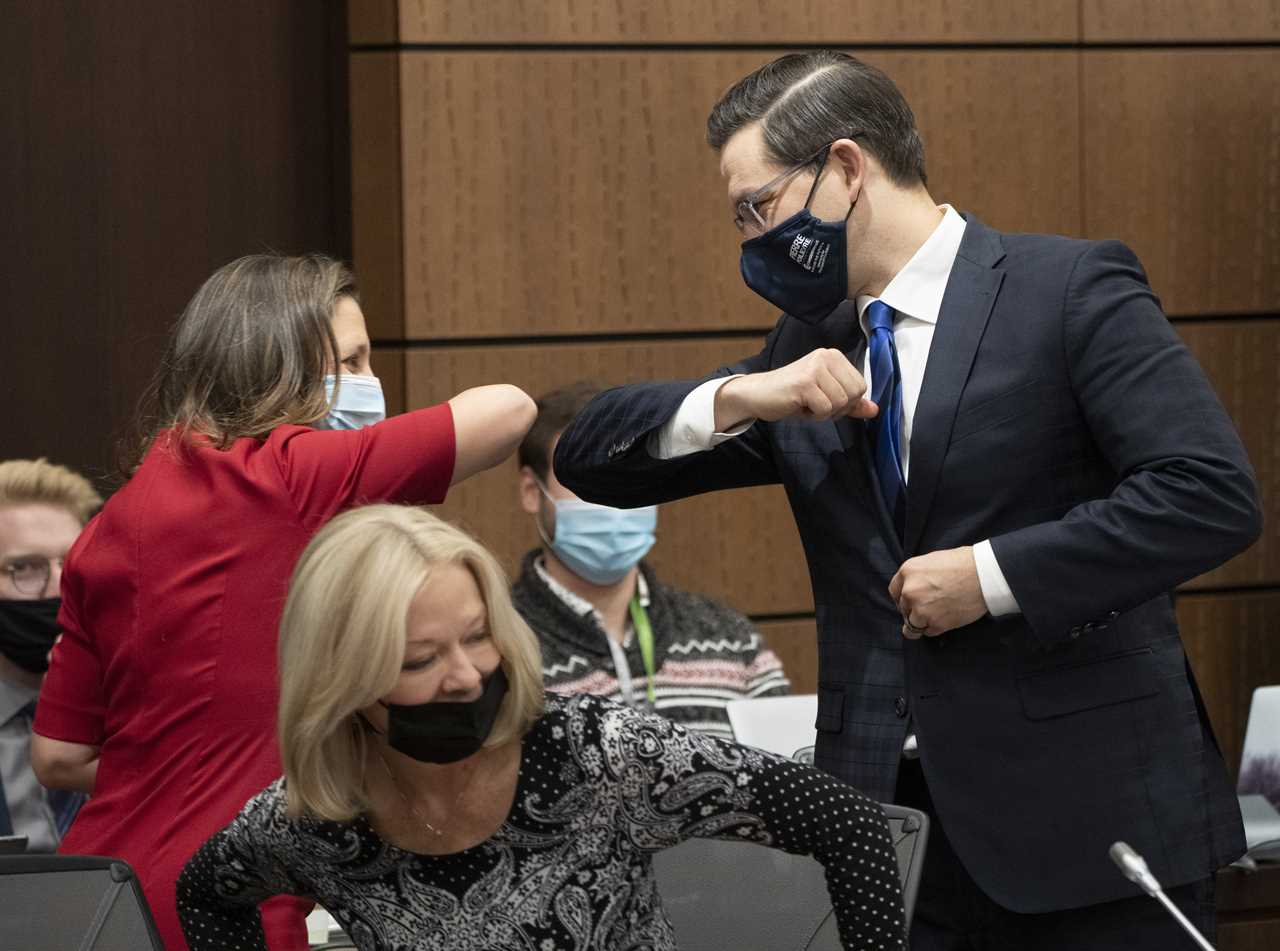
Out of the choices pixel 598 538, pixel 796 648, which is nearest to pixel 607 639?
pixel 598 538

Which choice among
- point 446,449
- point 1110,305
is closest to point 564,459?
point 446,449

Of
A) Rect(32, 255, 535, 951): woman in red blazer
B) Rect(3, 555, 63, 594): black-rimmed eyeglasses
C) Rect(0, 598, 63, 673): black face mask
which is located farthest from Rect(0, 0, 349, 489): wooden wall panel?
Rect(32, 255, 535, 951): woman in red blazer

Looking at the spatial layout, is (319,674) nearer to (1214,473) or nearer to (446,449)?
(446,449)

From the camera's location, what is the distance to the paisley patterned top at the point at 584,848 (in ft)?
5.40

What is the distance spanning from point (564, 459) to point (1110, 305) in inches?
26.5

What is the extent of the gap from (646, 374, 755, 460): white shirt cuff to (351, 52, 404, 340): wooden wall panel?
6.34 feet

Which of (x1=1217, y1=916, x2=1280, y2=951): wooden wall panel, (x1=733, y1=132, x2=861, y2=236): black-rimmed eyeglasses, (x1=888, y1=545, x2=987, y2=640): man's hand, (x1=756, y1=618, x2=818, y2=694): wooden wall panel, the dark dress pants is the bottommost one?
(x1=1217, y1=916, x2=1280, y2=951): wooden wall panel

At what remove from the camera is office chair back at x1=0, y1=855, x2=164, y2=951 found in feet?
5.56

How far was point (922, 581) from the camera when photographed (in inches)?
65.0

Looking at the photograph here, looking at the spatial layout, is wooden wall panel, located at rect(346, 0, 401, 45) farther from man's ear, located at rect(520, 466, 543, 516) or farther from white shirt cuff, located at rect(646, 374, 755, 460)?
white shirt cuff, located at rect(646, 374, 755, 460)

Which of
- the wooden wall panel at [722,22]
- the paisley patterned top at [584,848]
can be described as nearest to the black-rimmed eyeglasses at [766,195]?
the paisley patterned top at [584,848]

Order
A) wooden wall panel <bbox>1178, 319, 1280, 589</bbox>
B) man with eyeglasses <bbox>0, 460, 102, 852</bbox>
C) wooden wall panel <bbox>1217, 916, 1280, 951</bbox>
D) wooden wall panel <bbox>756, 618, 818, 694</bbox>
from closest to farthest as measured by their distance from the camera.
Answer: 1. wooden wall panel <bbox>1217, 916, 1280, 951</bbox>
2. man with eyeglasses <bbox>0, 460, 102, 852</bbox>
3. wooden wall panel <bbox>756, 618, 818, 694</bbox>
4. wooden wall panel <bbox>1178, 319, 1280, 589</bbox>

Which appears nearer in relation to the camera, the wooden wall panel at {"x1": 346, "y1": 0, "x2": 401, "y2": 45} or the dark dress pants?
the dark dress pants

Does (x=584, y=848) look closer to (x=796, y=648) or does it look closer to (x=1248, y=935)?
(x=1248, y=935)
